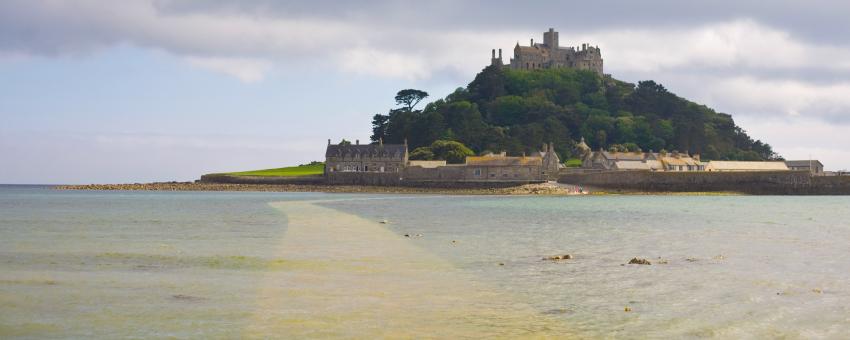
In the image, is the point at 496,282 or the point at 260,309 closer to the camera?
the point at 260,309

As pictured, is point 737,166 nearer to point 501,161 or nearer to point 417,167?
point 501,161

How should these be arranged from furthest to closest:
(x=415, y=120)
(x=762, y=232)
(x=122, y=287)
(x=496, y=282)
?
(x=415, y=120)
(x=762, y=232)
(x=496, y=282)
(x=122, y=287)

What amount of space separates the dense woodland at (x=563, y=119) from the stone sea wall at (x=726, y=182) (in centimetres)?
2318

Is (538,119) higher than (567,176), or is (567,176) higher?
(538,119)

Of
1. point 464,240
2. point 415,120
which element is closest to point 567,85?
point 415,120

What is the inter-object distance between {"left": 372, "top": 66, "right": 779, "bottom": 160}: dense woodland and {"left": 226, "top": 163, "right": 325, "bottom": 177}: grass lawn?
369 inches

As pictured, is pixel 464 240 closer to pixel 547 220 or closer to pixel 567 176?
pixel 547 220

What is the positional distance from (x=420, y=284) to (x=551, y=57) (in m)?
127

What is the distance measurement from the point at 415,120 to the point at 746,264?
294 feet

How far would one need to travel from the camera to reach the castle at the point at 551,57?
134875mm

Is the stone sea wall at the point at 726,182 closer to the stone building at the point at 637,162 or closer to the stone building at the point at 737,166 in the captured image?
the stone building at the point at 637,162

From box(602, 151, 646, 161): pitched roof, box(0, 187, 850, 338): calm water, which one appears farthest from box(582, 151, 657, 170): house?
box(0, 187, 850, 338): calm water

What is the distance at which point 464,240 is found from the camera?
21547mm

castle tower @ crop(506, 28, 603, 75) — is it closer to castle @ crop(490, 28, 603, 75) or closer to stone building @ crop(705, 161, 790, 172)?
castle @ crop(490, 28, 603, 75)
